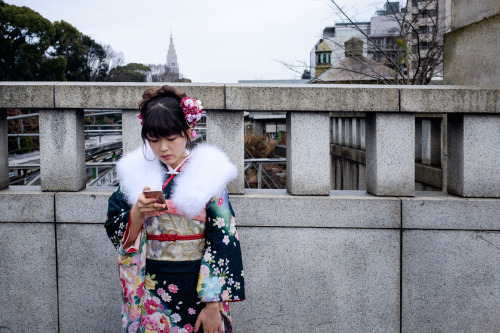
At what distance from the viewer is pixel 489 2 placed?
383 centimetres

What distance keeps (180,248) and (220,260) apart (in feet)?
0.72

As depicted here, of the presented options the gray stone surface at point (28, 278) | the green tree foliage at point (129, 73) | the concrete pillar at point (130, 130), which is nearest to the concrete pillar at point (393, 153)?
the concrete pillar at point (130, 130)

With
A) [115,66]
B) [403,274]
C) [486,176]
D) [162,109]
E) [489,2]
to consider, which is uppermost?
[115,66]

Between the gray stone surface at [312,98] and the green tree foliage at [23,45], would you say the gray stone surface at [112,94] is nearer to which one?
the gray stone surface at [312,98]

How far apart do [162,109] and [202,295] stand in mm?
951

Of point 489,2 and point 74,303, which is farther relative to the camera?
point 489,2

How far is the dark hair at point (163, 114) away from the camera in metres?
2.29

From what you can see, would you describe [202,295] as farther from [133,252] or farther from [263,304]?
[263,304]

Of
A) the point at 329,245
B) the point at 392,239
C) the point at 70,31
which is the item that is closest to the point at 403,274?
the point at 392,239

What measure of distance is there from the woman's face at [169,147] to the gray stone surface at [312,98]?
41.0 inches

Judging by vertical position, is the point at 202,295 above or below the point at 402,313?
above

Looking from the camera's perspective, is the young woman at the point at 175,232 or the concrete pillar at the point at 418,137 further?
the concrete pillar at the point at 418,137

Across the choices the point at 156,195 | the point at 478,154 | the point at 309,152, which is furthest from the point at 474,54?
the point at 156,195

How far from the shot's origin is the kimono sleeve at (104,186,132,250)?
8.02ft
